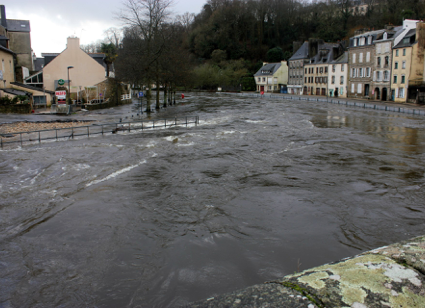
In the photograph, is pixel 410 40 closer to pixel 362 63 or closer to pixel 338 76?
pixel 362 63

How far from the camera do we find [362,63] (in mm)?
62344

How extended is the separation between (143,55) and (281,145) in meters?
25.7

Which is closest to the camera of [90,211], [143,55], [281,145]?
[90,211]

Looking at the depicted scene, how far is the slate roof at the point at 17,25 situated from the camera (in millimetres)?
62875

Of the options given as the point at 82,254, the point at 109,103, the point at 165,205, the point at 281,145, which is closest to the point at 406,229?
the point at 165,205

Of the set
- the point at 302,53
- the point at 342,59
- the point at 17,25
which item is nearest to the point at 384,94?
the point at 342,59

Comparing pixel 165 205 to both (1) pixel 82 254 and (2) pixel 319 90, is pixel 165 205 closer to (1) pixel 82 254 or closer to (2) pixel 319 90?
(1) pixel 82 254

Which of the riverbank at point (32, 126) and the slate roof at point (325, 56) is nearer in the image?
the riverbank at point (32, 126)

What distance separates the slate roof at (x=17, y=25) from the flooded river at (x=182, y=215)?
175ft

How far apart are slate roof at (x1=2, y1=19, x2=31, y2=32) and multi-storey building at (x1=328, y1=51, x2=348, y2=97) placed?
188 feet

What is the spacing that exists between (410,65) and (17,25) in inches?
2528

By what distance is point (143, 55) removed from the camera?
42031 millimetres

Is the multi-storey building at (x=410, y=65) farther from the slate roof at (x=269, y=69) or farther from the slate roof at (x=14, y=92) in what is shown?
the slate roof at (x=14, y=92)

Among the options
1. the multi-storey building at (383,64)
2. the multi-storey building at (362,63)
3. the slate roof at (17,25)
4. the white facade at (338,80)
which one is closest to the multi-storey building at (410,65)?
the multi-storey building at (383,64)
